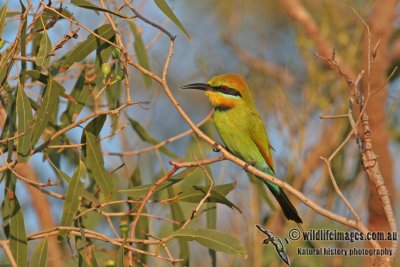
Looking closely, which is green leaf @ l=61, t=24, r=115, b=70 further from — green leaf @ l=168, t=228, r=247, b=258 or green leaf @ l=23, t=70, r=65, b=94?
green leaf @ l=168, t=228, r=247, b=258

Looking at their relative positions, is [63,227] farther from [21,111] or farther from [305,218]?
[305,218]

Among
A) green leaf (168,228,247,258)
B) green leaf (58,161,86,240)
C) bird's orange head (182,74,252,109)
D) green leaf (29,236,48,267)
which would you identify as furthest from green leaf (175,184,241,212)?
bird's orange head (182,74,252,109)

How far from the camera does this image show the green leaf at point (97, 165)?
1.99m

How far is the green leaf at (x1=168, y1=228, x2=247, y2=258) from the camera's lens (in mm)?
1841

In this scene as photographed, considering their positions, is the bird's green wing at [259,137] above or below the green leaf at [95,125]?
above

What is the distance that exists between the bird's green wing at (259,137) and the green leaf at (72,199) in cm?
93

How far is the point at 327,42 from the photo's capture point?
313 centimetres

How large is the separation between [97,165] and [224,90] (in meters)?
0.74

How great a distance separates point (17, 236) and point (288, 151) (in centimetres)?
128

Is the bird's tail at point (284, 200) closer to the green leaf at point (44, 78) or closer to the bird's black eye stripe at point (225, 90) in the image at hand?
the bird's black eye stripe at point (225, 90)

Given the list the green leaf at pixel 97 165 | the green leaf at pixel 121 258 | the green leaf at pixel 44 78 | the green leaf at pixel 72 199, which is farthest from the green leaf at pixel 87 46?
the green leaf at pixel 121 258

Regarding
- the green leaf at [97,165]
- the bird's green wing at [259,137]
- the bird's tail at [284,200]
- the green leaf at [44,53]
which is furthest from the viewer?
the bird's green wing at [259,137]

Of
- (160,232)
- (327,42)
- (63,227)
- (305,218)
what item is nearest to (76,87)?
(63,227)

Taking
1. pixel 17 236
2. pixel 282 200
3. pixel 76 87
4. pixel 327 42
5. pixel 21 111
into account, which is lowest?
pixel 17 236
